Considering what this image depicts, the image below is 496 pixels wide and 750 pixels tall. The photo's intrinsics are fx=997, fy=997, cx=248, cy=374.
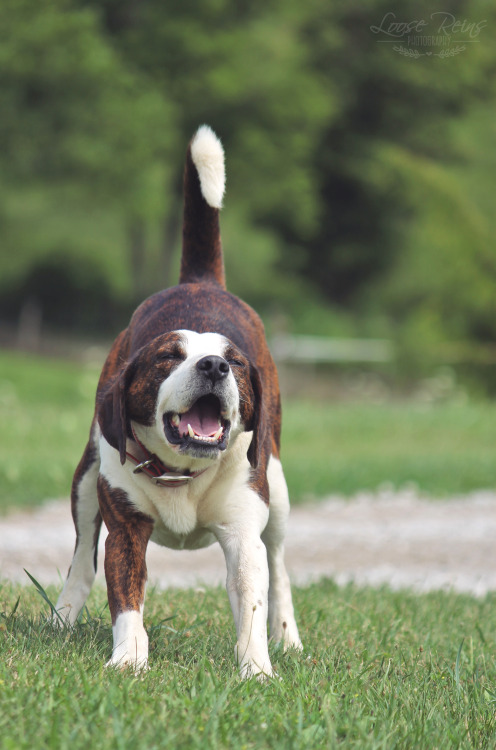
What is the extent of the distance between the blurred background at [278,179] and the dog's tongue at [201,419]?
18.9ft

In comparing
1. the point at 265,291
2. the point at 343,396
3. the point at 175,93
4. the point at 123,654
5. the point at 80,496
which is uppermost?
the point at 175,93

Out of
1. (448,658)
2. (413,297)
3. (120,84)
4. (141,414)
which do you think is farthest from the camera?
(413,297)

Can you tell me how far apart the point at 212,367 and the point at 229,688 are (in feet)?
3.10

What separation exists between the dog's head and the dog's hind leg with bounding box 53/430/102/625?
1.57 feet

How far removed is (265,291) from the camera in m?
27.1

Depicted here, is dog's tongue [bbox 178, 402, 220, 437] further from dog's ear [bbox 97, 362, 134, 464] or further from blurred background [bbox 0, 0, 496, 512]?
blurred background [bbox 0, 0, 496, 512]

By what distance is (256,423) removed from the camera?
3.35m

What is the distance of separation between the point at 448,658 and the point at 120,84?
17038mm

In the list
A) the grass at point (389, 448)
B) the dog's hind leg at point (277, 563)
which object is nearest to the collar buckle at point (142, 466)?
the dog's hind leg at point (277, 563)

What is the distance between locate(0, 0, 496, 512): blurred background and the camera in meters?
14.8

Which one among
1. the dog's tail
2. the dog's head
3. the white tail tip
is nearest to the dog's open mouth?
the dog's head

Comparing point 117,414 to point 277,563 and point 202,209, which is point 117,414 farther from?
point 202,209

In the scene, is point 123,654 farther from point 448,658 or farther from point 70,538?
point 70,538

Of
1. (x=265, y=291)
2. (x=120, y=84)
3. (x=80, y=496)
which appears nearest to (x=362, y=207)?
(x=265, y=291)
